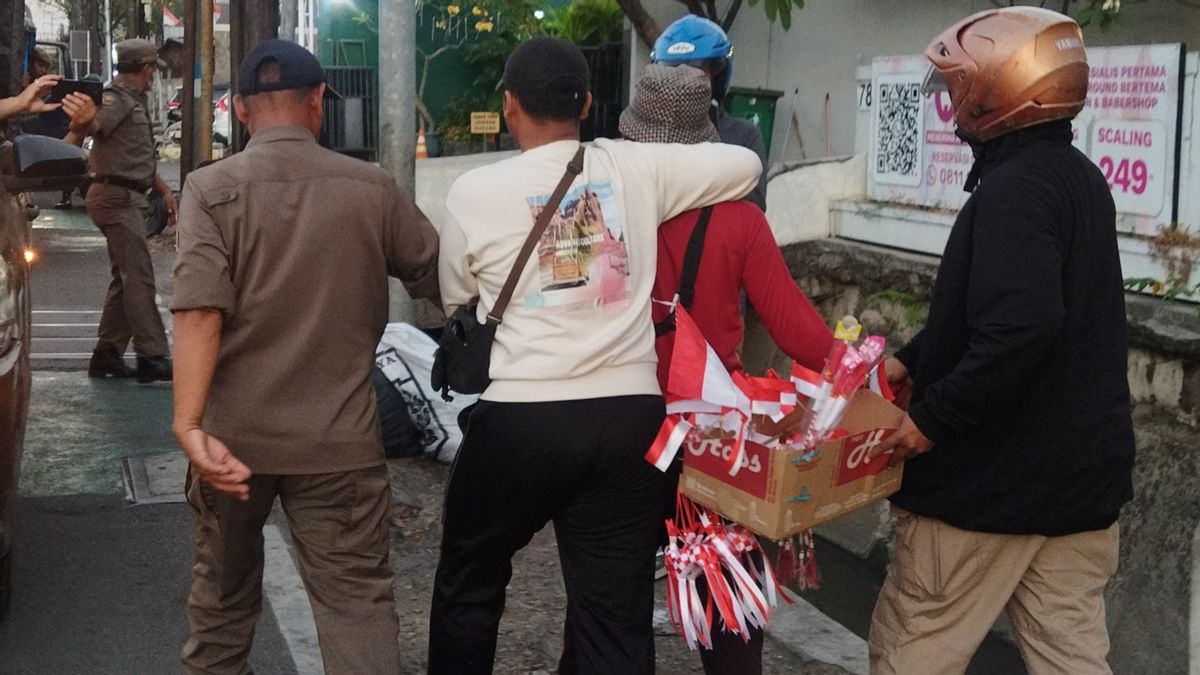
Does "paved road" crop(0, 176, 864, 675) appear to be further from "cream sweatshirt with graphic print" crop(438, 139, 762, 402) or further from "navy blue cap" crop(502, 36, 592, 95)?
"navy blue cap" crop(502, 36, 592, 95)

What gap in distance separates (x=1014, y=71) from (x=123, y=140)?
6236mm

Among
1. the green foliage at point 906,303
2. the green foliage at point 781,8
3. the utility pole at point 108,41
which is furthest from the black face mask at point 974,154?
the utility pole at point 108,41

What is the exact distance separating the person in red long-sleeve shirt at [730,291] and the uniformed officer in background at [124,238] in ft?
16.9

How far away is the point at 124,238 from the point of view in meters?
7.88

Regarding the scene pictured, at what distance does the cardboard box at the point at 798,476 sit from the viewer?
295cm

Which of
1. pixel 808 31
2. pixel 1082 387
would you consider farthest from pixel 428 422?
pixel 808 31

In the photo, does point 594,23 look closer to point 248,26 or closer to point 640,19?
point 640,19

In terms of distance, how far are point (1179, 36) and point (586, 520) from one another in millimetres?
4757

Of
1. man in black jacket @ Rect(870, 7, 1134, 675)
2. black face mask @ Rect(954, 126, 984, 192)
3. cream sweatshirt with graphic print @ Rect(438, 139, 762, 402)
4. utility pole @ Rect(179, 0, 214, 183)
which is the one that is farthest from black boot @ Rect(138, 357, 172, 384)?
black face mask @ Rect(954, 126, 984, 192)

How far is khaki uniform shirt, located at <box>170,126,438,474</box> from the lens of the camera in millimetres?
3246

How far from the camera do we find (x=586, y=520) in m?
3.23

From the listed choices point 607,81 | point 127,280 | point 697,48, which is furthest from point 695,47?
point 607,81

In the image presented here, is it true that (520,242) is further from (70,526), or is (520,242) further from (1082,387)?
(70,526)

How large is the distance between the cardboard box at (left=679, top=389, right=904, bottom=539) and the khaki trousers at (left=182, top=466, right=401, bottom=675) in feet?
2.88
